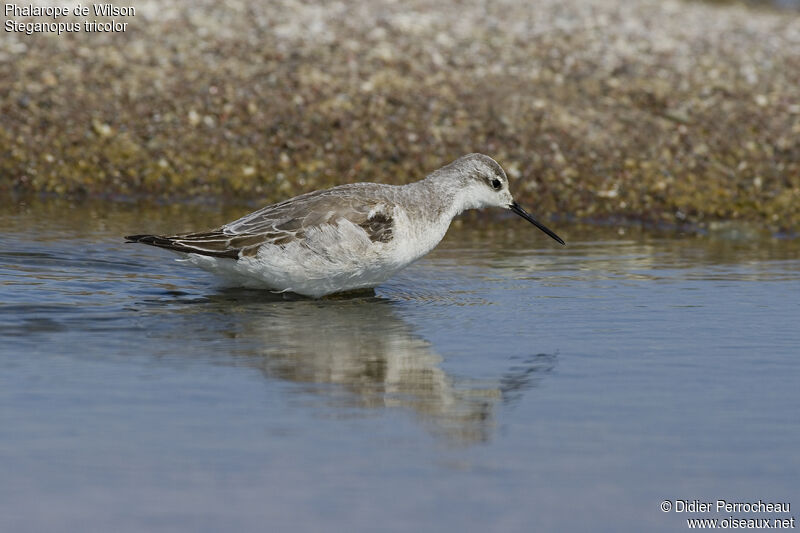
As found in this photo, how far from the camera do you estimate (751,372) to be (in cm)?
903

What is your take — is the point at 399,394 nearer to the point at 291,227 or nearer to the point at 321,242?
the point at 321,242

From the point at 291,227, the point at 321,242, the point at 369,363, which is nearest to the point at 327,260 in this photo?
the point at 321,242

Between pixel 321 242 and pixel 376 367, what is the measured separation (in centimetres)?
230

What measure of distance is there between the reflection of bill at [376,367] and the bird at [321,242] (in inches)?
12.2

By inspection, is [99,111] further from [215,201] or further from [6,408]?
[6,408]

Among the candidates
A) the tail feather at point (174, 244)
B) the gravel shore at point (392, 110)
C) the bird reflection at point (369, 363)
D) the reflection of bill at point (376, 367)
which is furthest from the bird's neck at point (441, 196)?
the gravel shore at point (392, 110)

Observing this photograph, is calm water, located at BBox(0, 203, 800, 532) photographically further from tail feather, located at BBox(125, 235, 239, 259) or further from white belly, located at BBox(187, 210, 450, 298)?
tail feather, located at BBox(125, 235, 239, 259)

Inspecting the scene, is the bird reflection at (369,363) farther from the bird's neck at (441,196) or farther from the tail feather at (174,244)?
the bird's neck at (441,196)

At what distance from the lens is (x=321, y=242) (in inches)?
440

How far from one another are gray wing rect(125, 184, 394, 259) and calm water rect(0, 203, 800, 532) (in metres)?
0.46

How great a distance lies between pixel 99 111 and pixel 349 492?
1272cm

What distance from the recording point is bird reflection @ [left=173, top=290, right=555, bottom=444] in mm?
8070

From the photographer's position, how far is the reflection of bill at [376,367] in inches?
317

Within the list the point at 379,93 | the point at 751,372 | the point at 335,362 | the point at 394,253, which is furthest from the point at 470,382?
the point at 379,93
